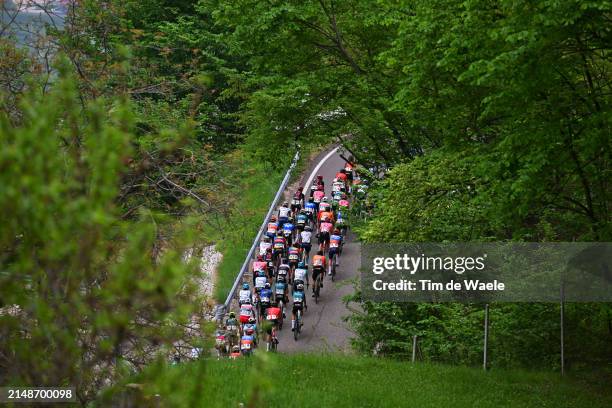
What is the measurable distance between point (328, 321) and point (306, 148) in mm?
5511

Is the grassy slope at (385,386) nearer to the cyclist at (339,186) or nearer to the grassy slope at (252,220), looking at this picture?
the grassy slope at (252,220)

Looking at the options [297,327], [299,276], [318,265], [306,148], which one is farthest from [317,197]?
[297,327]

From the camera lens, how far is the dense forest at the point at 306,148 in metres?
5.48

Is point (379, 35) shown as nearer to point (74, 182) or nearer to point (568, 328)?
point (568, 328)

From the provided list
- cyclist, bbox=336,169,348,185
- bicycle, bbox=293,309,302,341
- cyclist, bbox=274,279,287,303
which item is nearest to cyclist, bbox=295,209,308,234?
cyclist, bbox=336,169,348,185

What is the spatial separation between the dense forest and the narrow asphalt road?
509 cm

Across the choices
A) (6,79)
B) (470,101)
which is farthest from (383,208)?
(6,79)

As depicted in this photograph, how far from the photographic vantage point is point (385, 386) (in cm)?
1515

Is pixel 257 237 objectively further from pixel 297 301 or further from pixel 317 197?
pixel 297 301

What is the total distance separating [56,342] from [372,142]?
20.9 meters

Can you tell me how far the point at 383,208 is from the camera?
20188 millimetres

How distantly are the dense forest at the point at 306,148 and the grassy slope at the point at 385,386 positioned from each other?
1.67 metres

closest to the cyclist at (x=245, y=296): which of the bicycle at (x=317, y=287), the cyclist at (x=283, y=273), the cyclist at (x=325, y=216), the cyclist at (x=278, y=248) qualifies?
the cyclist at (x=283, y=273)

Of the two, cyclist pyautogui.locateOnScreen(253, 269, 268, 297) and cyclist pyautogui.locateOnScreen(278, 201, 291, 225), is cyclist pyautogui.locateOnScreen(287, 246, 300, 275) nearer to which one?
cyclist pyautogui.locateOnScreen(253, 269, 268, 297)
